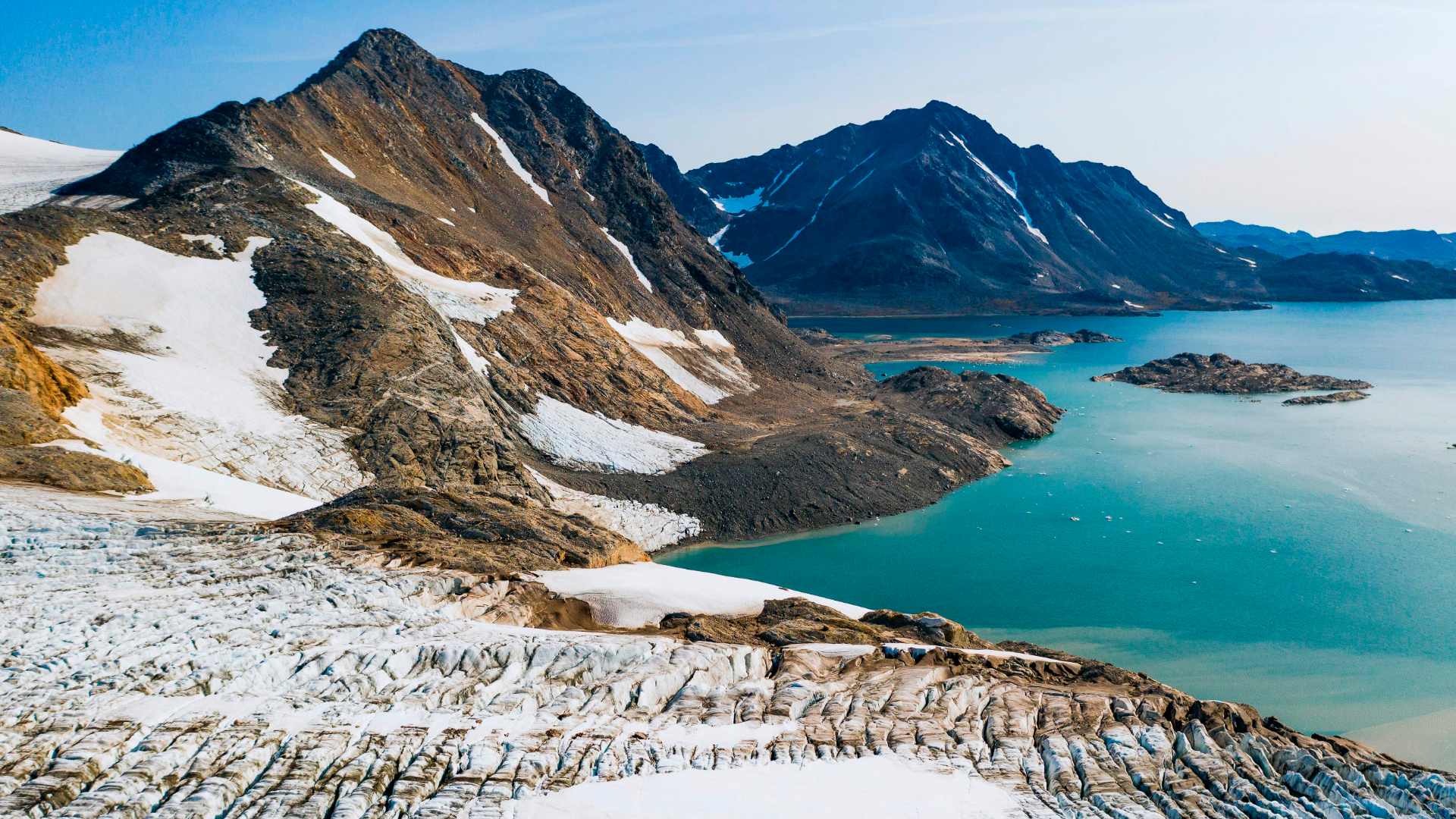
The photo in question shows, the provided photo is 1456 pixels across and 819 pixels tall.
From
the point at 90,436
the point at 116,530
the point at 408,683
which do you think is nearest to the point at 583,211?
the point at 90,436

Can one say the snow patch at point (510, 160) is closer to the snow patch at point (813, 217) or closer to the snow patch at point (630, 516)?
the snow patch at point (630, 516)

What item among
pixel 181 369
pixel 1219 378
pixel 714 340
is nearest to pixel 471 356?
pixel 181 369

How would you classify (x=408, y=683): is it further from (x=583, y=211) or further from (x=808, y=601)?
(x=583, y=211)

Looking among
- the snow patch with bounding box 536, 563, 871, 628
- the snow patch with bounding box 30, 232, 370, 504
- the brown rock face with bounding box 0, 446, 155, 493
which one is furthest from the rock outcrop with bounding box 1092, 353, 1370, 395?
the brown rock face with bounding box 0, 446, 155, 493

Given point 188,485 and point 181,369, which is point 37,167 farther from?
point 188,485

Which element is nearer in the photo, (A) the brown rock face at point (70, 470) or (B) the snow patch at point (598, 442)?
(A) the brown rock face at point (70, 470)

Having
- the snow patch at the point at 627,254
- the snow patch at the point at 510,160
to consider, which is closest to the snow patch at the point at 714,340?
the snow patch at the point at 627,254

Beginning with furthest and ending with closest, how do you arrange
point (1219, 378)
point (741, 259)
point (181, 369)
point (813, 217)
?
point (813, 217)
point (741, 259)
point (1219, 378)
point (181, 369)
